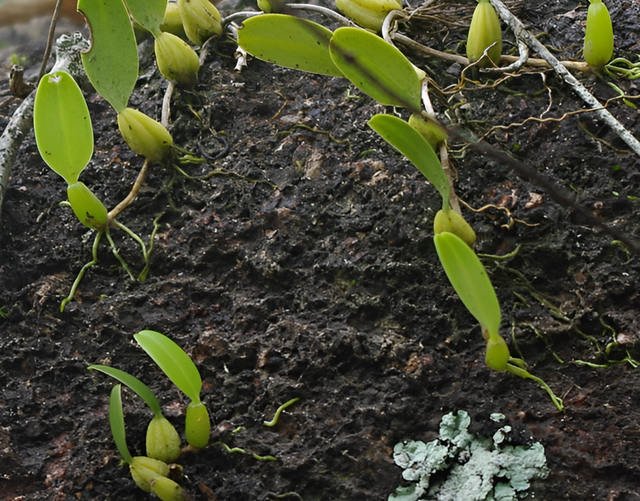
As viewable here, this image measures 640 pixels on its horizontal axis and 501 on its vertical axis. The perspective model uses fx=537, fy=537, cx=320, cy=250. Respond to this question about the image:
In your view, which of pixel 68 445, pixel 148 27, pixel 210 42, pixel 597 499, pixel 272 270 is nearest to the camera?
pixel 597 499

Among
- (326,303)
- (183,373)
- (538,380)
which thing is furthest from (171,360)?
(538,380)

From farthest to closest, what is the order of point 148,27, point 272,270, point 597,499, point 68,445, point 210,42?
1. point 210,42
2. point 148,27
3. point 272,270
4. point 68,445
5. point 597,499

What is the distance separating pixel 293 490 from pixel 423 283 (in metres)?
0.35

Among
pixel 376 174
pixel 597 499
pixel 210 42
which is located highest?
pixel 210 42

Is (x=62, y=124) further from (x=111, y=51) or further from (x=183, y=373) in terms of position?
(x=183, y=373)

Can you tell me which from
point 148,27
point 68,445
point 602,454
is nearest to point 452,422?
point 602,454

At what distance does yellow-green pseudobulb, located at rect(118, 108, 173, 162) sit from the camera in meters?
0.94

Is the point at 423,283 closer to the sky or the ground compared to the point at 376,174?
closer to the ground

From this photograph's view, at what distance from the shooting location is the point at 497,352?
2.22ft

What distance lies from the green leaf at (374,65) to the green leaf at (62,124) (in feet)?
1.32

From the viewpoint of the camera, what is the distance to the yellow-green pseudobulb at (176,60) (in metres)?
1.04

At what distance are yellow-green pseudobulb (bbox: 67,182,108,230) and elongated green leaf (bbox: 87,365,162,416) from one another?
0.30 m

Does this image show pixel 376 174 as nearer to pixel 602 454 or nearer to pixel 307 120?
pixel 307 120

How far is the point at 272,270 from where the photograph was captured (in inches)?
33.7
